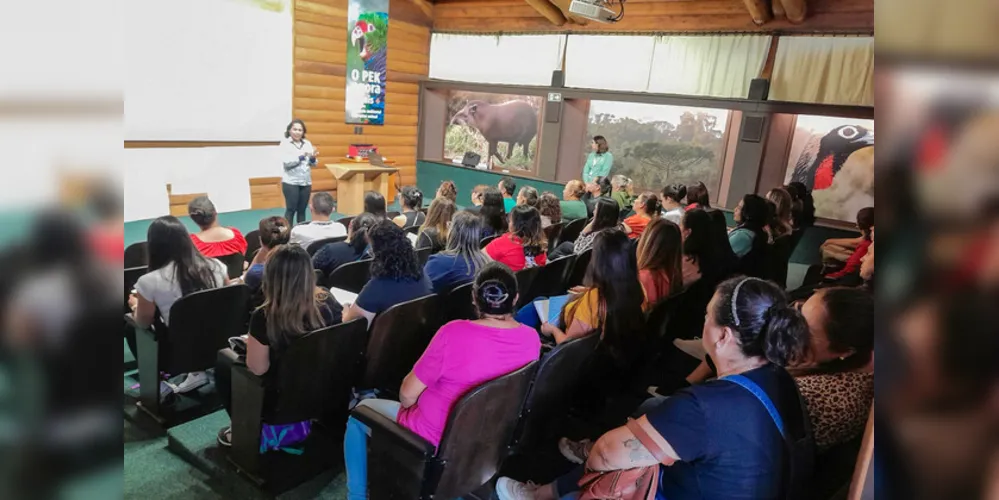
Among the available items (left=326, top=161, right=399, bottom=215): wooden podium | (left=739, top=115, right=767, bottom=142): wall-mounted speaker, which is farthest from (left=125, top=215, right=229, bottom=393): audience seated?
(left=739, top=115, right=767, bottom=142): wall-mounted speaker

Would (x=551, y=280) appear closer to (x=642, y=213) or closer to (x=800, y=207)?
(x=642, y=213)

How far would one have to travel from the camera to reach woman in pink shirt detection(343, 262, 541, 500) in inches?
71.3

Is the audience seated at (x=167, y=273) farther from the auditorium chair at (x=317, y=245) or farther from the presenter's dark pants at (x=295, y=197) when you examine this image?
the presenter's dark pants at (x=295, y=197)

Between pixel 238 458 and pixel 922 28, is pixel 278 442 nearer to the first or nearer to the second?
pixel 238 458

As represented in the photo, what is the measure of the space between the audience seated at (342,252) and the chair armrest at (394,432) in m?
1.64

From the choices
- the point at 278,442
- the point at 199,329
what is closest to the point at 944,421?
the point at 278,442

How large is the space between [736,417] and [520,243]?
2.16 m

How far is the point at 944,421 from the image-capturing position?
27cm

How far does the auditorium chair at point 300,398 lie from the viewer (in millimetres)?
2092

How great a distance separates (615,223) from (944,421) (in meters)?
3.92

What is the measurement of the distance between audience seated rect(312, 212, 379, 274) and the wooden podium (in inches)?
176

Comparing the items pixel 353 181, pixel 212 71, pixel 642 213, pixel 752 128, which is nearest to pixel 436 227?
pixel 642 213

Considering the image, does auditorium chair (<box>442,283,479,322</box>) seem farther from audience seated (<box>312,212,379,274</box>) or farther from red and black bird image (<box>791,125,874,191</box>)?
red and black bird image (<box>791,125,874,191</box>)

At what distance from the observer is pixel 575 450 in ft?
8.05
